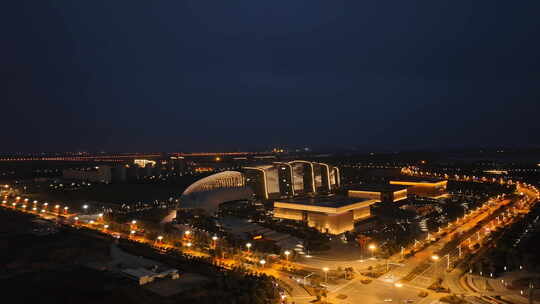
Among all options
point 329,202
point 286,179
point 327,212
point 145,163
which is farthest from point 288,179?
point 145,163

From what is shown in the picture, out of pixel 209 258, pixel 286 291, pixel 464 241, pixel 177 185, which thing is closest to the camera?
pixel 286 291

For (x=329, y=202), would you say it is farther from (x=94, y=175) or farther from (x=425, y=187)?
(x=94, y=175)

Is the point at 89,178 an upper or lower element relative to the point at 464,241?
upper

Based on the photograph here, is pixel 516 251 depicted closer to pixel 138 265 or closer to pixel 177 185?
pixel 138 265

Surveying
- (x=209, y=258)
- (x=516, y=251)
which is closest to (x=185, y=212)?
(x=209, y=258)

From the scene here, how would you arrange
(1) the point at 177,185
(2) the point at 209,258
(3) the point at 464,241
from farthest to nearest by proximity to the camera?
1. (1) the point at 177,185
2. (3) the point at 464,241
3. (2) the point at 209,258

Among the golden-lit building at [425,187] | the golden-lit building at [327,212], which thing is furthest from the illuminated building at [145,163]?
the golden-lit building at [425,187]
